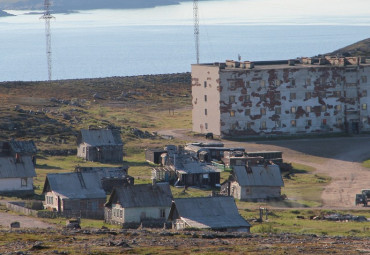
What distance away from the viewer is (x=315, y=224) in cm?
6544

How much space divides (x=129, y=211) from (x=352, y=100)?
2261 inches

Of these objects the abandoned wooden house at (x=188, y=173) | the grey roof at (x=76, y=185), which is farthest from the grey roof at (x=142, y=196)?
the abandoned wooden house at (x=188, y=173)

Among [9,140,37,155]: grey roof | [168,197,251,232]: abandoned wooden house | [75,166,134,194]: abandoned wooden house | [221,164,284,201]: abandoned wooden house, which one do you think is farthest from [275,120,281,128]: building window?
[168,197,251,232]: abandoned wooden house

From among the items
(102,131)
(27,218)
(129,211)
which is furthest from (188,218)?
(102,131)

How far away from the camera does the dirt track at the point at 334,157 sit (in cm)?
8175

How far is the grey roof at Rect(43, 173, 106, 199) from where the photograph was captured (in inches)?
2734

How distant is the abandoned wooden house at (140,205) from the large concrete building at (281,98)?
4694cm

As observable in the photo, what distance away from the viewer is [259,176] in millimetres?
79125

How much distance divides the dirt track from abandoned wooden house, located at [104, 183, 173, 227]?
51.1 feet

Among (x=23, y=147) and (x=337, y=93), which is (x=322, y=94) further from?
(x=23, y=147)

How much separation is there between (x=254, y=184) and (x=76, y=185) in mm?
15177

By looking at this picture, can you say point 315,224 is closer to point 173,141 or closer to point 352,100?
point 173,141

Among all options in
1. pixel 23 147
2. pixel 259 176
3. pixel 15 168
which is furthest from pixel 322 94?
pixel 15 168

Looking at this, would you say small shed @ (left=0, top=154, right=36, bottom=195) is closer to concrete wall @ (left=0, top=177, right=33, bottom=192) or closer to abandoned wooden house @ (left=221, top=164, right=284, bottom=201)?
concrete wall @ (left=0, top=177, right=33, bottom=192)
